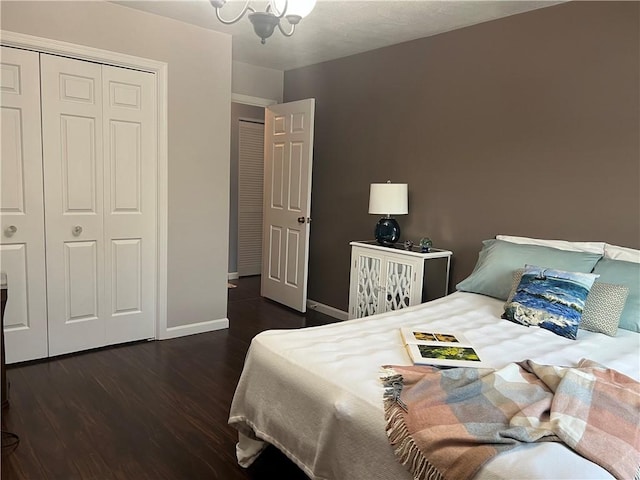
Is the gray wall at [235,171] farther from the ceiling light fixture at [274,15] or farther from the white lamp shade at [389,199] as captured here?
the ceiling light fixture at [274,15]

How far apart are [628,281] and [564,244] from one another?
18.8 inches

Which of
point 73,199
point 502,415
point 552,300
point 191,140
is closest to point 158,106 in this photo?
point 191,140

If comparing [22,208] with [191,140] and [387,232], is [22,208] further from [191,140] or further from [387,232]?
[387,232]

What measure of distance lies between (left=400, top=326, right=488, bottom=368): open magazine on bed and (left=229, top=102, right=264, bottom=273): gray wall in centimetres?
415

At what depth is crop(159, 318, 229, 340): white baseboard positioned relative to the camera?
3684 mm

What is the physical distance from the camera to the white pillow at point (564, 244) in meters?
2.70

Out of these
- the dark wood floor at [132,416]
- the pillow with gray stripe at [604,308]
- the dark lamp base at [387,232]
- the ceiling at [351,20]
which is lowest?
the dark wood floor at [132,416]

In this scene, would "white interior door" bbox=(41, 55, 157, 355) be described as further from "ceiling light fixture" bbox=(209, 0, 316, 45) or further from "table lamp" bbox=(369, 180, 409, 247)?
"table lamp" bbox=(369, 180, 409, 247)

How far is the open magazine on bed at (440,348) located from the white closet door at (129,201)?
2.20 m

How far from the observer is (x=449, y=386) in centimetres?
153

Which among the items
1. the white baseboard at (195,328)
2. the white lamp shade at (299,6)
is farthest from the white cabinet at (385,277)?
the white lamp shade at (299,6)

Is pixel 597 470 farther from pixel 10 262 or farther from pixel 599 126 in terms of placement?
pixel 10 262

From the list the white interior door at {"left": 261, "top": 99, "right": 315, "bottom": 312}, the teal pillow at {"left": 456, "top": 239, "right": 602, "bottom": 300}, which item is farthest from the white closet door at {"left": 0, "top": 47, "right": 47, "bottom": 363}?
the teal pillow at {"left": 456, "top": 239, "right": 602, "bottom": 300}

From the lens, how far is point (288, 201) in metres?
4.62
